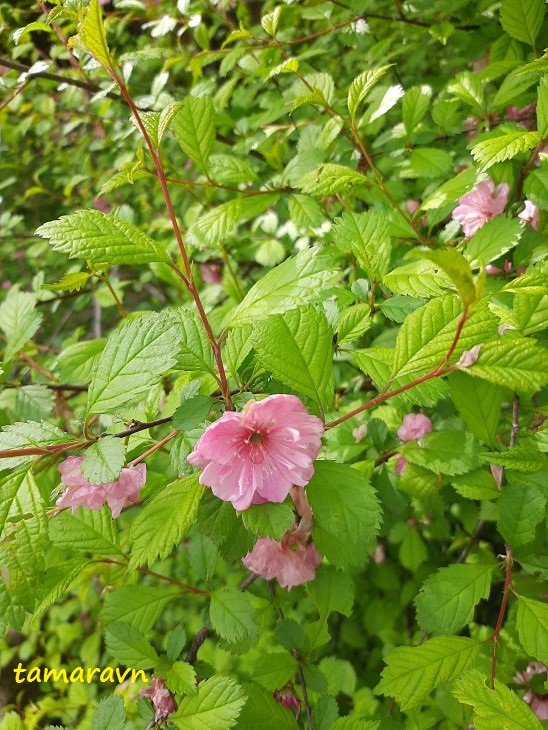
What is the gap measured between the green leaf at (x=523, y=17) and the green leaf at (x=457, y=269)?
0.83 metres

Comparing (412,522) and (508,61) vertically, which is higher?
(508,61)

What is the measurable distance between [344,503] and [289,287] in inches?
10.8

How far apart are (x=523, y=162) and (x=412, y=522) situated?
0.97 metres

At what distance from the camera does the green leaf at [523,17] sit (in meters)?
1.00

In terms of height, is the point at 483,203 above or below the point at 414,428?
above

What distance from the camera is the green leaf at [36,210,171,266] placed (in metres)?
0.61

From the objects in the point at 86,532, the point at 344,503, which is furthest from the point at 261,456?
the point at 86,532


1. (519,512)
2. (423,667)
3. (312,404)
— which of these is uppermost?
(312,404)

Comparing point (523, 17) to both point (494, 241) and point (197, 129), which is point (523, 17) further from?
point (197, 129)

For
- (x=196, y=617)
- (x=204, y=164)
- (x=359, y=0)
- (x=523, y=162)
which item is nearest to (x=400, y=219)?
(x=523, y=162)

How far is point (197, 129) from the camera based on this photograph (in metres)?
0.99

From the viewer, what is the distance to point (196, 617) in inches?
79.4

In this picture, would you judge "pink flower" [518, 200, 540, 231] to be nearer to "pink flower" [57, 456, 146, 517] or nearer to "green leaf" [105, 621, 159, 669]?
"pink flower" [57, 456, 146, 517]

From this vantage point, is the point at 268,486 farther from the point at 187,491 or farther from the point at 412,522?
the point at 412,522
